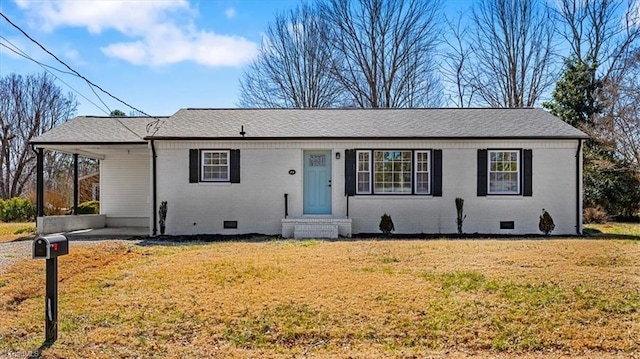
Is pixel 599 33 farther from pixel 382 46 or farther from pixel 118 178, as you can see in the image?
pixel 118 178

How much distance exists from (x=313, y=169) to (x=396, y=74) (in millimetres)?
17076

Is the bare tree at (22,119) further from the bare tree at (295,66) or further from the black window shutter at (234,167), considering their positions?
the black window shutter at (234,167)

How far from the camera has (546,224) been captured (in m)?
12.8

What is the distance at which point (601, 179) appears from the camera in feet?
61.1

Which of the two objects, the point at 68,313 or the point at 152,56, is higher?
the point at 152,56

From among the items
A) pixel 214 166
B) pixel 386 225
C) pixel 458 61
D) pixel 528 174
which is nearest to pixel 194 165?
pixel 214 166

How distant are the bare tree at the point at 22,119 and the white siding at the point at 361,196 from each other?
70.1ft

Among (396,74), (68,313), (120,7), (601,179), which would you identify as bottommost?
(68,313)

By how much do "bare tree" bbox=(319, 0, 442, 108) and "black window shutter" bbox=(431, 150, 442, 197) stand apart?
1554 cm

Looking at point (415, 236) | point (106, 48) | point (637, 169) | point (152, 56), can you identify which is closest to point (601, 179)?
point (637, 169)

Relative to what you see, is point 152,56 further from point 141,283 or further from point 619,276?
point 619,276

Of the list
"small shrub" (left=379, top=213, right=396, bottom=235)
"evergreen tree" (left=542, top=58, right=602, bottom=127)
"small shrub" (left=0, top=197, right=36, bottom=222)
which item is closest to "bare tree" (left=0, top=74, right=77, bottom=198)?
"small shrub" (left=0, top=197, right=36, bottom=222)

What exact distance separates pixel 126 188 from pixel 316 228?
783cm

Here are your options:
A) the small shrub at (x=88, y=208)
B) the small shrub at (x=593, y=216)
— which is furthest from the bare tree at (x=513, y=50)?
the small shrub at (x=88, y=208)
